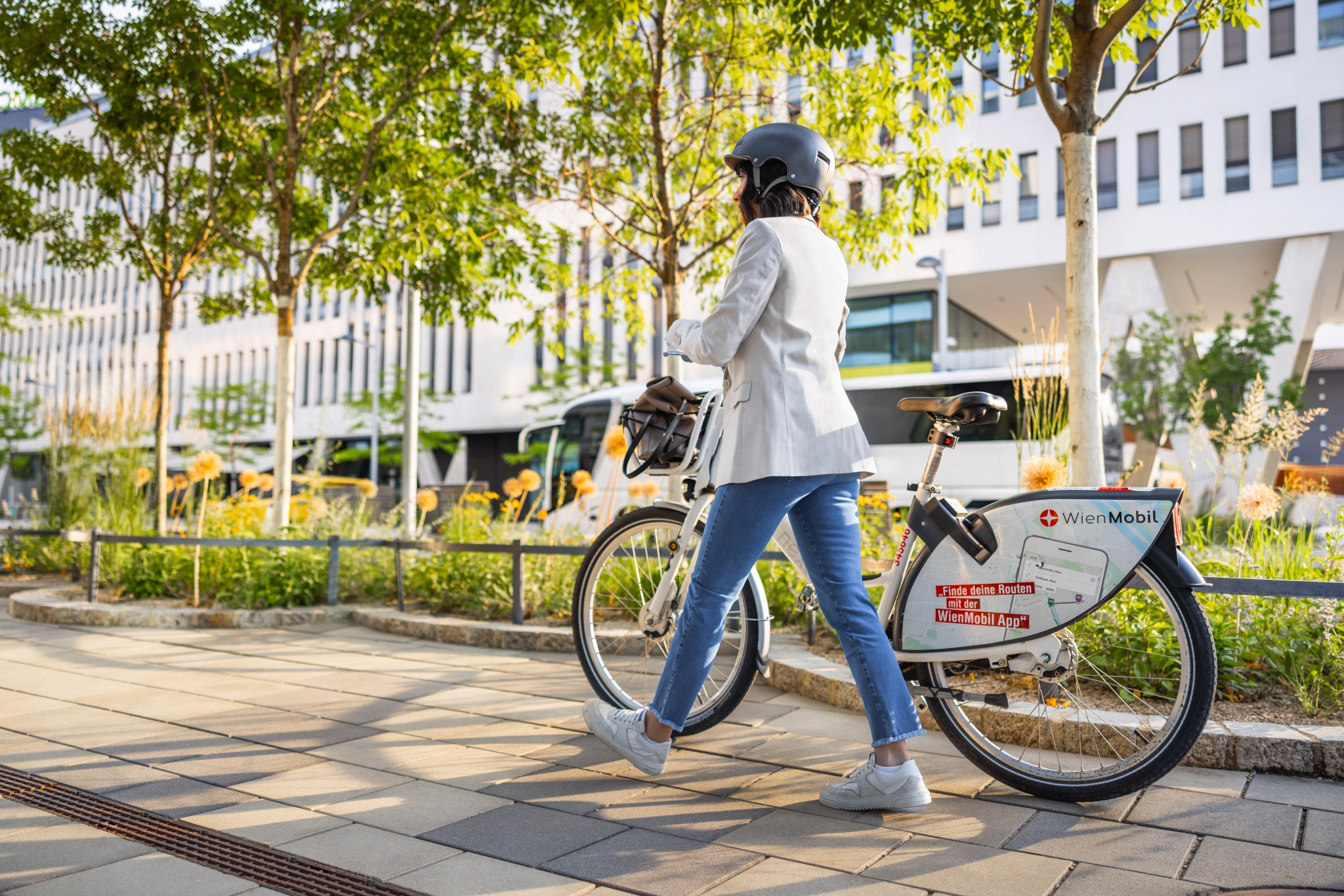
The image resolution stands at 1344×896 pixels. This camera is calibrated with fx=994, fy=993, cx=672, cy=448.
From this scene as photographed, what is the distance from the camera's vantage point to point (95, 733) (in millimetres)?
3854

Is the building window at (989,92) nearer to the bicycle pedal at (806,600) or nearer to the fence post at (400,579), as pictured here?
the fence post at (400,579)

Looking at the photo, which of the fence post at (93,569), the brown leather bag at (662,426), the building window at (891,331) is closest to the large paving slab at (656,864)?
the brown leather bag at (662,426)

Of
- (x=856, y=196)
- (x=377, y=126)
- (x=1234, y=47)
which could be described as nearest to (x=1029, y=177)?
(x=1234, y=47)

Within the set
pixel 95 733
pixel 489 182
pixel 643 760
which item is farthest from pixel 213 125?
pixel 643 760

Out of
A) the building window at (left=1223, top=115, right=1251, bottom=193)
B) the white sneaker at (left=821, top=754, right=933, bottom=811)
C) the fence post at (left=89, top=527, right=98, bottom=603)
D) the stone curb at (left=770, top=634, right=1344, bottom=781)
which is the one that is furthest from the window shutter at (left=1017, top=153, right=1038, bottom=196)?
the white sneaker at (left=821, top=754, right=933, bottom=811)

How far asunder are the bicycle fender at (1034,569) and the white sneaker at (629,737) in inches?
33.0

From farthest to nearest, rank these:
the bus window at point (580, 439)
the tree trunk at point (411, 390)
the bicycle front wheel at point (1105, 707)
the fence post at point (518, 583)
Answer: the bus window at point (580, 439)
the tree trunk at point (411, 390)
the fence post at point (518, 583)
the bicycle front wheel at point (1105, 707)

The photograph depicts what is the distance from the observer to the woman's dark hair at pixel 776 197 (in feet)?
9.87

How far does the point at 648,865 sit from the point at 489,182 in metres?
7.59

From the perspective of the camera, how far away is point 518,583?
6.32 meters

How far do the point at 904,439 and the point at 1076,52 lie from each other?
50.9 feet

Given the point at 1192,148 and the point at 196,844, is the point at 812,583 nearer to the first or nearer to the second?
the point at 196,844

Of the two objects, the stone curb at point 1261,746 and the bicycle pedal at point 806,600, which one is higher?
the bicycle pedal at point 806,600

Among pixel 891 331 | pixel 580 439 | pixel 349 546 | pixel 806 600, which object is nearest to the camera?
pixel 806 600
